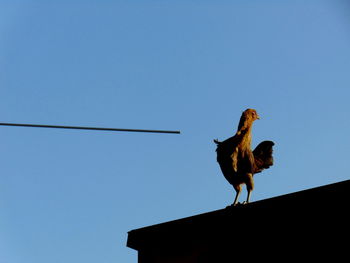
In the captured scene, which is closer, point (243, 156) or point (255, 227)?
point (255, 227)

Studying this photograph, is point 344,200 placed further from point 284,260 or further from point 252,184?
point 252,184

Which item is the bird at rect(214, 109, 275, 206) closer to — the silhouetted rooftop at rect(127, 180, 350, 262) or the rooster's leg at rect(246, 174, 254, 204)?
the rooster's leg at rect(246, 174, 254, 204)

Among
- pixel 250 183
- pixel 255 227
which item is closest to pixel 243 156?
pixel 250 183

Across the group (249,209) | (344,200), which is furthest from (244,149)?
(344,200)

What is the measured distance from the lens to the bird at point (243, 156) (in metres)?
17.9

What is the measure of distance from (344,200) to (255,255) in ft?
7.74

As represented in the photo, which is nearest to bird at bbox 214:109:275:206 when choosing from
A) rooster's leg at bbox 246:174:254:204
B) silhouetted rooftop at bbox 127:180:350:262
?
rooster's leg at bbox 246:174:254:204

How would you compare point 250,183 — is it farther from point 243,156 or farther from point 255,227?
point 255,227

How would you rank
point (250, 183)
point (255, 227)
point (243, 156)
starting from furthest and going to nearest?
point (243, 156), point (250, 183), point (255, 227)

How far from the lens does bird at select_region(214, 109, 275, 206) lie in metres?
17.9

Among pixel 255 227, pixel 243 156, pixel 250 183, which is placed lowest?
pixel 255 227

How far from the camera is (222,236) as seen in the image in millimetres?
16531

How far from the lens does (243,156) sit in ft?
59.4

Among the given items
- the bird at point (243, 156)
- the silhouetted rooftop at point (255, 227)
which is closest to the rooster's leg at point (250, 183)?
the bird at point (243, 156)
